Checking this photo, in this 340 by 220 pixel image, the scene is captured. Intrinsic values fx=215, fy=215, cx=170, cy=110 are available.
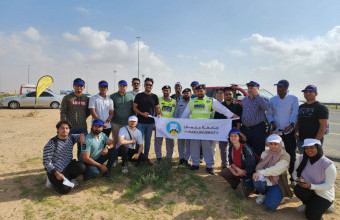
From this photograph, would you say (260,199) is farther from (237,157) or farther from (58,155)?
(58,155)

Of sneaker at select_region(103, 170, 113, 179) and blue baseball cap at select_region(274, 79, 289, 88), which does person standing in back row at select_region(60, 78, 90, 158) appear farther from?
blue baseball cap at select_region(274, 79, 289, 88)

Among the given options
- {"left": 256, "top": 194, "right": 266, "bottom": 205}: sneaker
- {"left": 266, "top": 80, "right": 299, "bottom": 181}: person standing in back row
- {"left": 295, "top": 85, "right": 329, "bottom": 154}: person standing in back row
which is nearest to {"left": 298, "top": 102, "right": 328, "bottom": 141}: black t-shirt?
{"left": 295, "top": 85, "right": 329, "bottom": 154}: person standing in back row

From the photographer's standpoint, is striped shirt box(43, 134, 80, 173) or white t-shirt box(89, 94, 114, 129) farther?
white t-shirt box(89, 94, 114, 129)

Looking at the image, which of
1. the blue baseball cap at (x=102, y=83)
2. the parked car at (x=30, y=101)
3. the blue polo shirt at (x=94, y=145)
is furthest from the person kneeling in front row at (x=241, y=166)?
the parked car at (x=30, y=101)

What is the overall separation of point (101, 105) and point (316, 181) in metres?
4.39

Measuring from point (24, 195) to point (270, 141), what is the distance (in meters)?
4.66

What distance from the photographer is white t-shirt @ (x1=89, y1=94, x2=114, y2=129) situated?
493cm

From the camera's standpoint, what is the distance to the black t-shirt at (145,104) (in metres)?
5.27

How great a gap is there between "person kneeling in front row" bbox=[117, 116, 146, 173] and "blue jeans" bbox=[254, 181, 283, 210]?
2666mm

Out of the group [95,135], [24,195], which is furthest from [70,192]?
[95,135]

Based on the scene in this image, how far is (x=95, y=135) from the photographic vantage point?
459 cm

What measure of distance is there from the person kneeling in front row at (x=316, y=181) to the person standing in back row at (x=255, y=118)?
1084 mm

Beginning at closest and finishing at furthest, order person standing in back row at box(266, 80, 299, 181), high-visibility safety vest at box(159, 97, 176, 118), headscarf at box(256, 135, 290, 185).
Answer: headscarf at box(256, 135, 290, 185) < person standing in back row at box(266, 80, 299, 181) < high-visibility safety vest at box(159, 97, 176, 118)

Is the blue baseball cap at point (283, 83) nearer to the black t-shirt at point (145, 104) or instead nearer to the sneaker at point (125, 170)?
the black t-shirt at point (145, 104)
